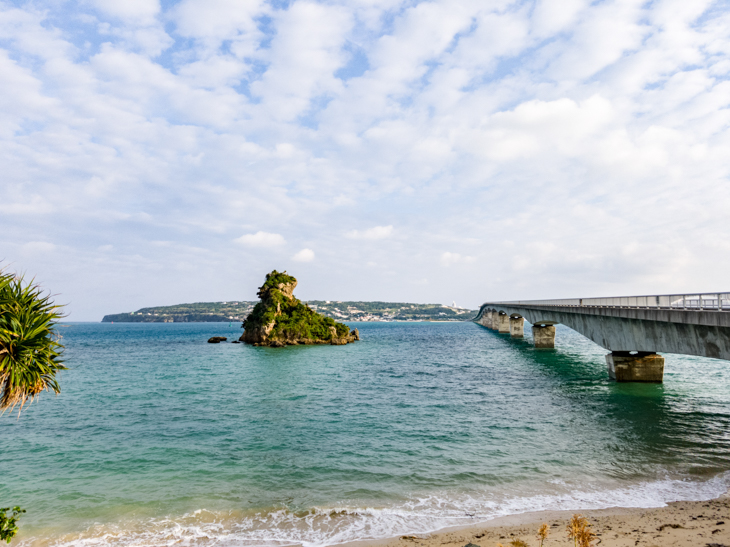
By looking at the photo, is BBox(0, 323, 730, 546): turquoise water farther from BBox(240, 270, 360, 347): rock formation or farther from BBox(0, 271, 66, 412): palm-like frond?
BBox(240, 270, 360, 347): rock formation

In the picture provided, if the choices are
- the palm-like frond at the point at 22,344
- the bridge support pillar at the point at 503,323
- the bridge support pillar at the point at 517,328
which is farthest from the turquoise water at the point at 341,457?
the bridge support pillar at the point at 503,323

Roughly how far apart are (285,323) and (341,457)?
239 ft

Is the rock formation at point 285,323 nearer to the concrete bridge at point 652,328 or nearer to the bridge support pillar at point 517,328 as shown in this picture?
the bridge support pillar at point 517,328

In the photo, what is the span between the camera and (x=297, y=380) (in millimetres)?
40562

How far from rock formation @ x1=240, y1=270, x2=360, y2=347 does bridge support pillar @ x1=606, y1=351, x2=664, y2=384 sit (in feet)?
200

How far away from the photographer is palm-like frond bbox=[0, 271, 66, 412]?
9.30 m

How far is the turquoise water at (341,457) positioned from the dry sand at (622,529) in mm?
634

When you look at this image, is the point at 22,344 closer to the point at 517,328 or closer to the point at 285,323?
the point at 285,323

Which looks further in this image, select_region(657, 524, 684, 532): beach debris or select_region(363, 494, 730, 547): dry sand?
select_region(657, 524, 684, 532): beach debris

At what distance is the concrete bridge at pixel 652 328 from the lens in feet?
67.7

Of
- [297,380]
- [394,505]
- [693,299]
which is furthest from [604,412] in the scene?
Answer: [297,380]

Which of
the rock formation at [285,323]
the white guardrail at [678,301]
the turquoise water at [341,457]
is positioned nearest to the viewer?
the turquoise water at [341,457]

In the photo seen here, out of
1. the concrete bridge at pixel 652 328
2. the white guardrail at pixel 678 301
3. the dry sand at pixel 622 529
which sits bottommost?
the dry sand at pixel 622 529

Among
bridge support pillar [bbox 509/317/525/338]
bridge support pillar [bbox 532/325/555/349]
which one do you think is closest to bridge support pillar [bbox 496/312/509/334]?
bridge support pillar [bbox 509/317/525/338]
